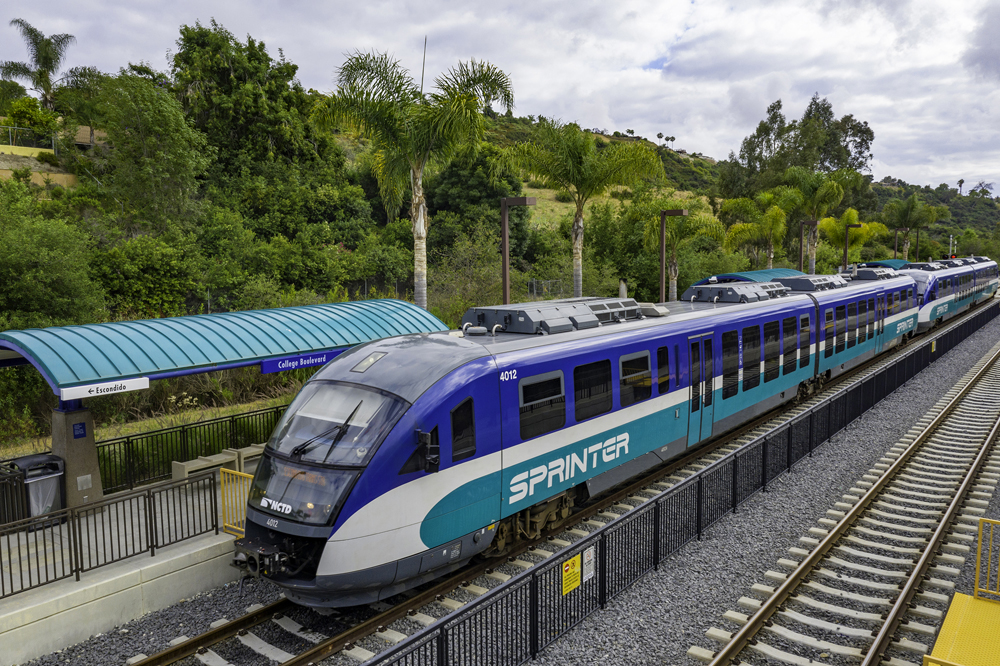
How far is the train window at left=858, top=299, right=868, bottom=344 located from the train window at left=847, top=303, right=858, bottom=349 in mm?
400

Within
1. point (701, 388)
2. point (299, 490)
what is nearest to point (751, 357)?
point (701, 388)

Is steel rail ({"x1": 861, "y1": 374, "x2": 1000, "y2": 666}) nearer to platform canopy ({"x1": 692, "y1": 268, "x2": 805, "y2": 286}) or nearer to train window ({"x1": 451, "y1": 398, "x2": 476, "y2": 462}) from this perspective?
train window ({"x1": 451, "y1": 398, "x2": 476, "y2": 462})

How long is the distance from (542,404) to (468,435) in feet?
4.99

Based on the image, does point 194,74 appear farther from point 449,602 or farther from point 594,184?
point 449,602

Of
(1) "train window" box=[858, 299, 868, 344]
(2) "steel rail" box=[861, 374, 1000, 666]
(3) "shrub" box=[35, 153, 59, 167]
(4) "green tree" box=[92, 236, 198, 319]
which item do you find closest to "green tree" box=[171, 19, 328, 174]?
(3) "shrub" box=[35, 153, 59, 167]

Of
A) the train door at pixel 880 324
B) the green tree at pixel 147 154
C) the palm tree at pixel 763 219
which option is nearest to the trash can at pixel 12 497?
the green tree at pixel 147 154

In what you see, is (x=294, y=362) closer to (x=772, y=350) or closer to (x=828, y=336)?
(x=772, y=350)

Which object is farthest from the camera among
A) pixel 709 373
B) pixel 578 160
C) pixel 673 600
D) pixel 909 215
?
pixel 909 215

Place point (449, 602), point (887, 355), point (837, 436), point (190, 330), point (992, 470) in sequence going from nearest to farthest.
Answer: point (449, 602) → point (190, 330) → point (992, 470) → point (837, 436) → point (887, 355)

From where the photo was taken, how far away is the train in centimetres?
719

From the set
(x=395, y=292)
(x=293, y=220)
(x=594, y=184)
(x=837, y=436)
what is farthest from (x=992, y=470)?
(x=293, y=220)

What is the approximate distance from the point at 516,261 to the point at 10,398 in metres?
27.7

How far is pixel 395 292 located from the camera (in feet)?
120

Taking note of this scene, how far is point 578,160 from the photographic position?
73.5 feet
